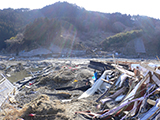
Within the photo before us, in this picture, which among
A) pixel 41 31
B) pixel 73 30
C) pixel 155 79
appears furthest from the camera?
pixel 73 30

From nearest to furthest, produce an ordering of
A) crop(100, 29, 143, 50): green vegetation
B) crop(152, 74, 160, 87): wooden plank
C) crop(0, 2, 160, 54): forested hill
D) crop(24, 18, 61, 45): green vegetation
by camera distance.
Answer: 1. crop(152, 74, 160, 87): wooden plank
2. crop(100, 29, 143, 50): green vegetation
3. crop(0, 2, 160, 54): forested hill
4. crop(24, 18, 61, 45): green vegetation

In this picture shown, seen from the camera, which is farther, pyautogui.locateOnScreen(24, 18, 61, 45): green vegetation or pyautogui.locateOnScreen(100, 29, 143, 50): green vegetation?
pyautogui.locateOnScreen(24, 18, 61, 45): green vegetation

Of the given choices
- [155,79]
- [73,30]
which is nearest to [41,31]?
[73,30]

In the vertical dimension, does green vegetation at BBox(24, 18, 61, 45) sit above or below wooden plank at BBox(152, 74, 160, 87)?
above

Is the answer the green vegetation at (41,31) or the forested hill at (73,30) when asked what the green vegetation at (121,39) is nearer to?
the forested hill at (73,30)

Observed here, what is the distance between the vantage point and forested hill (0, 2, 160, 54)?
2764 centimetres

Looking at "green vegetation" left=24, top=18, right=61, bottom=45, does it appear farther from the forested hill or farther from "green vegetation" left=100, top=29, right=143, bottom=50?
"green vegetation" left=100, top=29, right=143, bottom=50

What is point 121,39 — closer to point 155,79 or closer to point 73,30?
point 73,30

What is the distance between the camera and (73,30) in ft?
132

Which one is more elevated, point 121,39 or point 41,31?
point 41,31

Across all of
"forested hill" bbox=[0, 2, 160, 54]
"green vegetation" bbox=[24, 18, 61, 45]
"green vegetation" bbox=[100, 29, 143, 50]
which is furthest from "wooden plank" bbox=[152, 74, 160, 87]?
"green vegetation" bbox=[24, 18, 61, 45]

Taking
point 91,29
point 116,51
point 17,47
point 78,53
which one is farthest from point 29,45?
point 91,29

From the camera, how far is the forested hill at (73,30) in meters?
27.6

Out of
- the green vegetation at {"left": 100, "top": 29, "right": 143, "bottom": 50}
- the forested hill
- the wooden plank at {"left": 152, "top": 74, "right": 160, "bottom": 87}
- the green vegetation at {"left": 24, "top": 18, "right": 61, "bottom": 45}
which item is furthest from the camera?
the green vegetation at {"left": 24, "top": 18, "right": 61, "bottom": 45}
